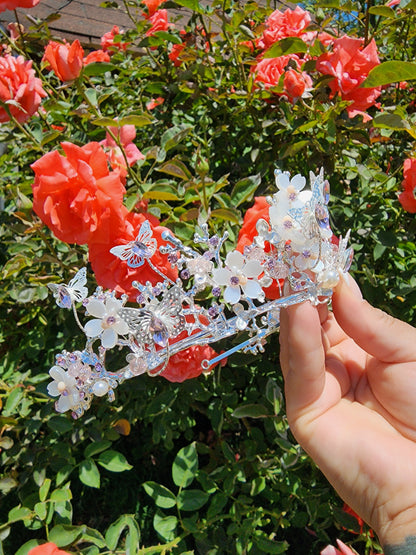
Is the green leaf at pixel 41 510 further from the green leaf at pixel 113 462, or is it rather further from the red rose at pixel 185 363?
the red rose at pixel 185 363

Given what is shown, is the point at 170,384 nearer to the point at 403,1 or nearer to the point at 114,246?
the point at 114,246

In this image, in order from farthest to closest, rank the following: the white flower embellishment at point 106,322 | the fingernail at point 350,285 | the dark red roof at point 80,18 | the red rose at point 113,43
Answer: the dark red roof at point 80,18 → the red rose at point 113,43 → the fingernail at point 350,285 → the white flower embellishment at point 106,322

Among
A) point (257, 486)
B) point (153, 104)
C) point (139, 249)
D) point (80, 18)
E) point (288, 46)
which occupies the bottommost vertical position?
point (257, 486)

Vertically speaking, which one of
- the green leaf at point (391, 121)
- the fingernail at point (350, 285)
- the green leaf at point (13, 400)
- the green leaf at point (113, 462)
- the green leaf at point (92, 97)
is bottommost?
the green leaf at point (113, 462)

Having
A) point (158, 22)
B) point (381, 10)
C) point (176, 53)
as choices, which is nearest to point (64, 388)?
point (381, 10)

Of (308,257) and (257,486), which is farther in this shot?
(257,486)

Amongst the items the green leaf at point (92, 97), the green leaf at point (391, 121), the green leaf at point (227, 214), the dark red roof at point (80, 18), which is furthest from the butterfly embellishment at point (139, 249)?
the dark red roof at point (80, 18)

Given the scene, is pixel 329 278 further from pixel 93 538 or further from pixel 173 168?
pixel 93 538
